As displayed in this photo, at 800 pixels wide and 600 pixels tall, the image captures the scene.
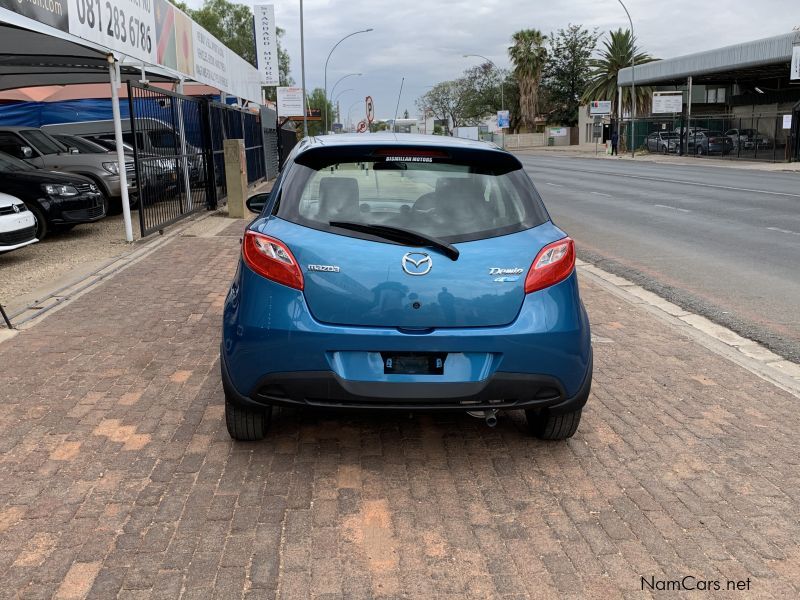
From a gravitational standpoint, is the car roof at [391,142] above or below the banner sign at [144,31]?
below

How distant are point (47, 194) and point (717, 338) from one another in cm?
945

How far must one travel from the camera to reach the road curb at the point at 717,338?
5.58 m

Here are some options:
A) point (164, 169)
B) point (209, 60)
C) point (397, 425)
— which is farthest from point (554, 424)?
point (209, 60)

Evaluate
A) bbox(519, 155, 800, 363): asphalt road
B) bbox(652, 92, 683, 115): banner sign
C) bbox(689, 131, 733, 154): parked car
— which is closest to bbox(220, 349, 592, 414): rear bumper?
bbox(519, 155, 800, 363): asphalt road

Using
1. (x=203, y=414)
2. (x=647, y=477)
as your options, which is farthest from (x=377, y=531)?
(x=203, y=414)

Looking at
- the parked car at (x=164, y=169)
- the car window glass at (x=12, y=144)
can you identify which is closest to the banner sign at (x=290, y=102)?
the parked car at (x=164, y=169)

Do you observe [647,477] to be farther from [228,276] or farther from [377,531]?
[228,276]

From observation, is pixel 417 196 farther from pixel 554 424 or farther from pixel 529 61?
pixel 529 61

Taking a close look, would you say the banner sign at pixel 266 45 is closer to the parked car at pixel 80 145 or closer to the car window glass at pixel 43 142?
the parked car at pixel 80 145

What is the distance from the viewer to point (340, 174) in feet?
A: 13.2

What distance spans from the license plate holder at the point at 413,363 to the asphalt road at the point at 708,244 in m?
3.65

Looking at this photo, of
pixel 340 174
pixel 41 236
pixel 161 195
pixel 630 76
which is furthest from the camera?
pixel 630 76

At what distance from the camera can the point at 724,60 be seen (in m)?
44.6

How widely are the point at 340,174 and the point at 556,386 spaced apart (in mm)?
1502
